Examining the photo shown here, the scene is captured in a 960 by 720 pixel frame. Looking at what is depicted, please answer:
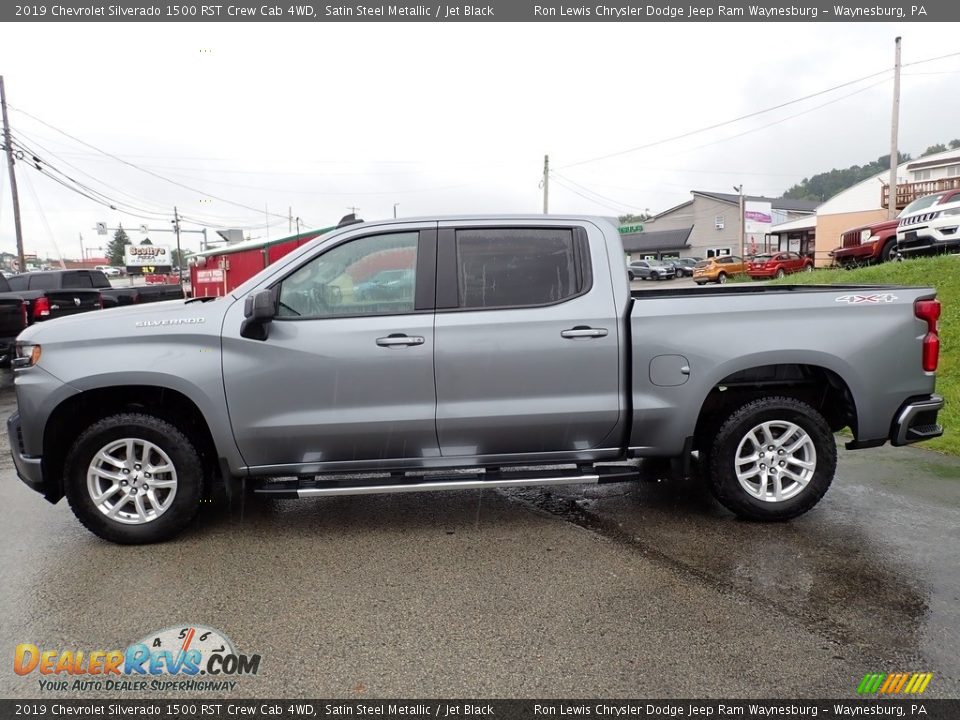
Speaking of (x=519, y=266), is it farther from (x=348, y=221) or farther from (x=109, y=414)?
(x=109, y=414)

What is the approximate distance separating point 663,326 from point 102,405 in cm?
351

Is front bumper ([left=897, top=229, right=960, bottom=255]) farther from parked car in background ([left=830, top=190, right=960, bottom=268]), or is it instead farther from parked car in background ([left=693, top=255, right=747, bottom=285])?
parked car in background ([left=693, top=255, right=747, bottom=285])

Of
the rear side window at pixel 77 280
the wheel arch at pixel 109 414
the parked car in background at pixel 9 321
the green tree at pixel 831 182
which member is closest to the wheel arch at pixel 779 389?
the wheel arch at pixel 109 414

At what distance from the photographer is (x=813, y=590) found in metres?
3.41

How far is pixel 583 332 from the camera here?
404 centimetres

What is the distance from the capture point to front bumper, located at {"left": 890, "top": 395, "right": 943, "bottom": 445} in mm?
4168

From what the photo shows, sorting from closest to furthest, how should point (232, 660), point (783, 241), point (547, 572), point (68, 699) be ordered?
1. point (68, 699)
2. point (232, 660)
3. point (547, 572)
4. point (783, 241)

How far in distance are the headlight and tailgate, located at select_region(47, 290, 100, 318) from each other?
969 cm

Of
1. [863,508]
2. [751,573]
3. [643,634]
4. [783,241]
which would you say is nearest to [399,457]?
[643,634]

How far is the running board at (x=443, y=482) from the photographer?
154 inches

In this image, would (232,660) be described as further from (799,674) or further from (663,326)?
(663,326)

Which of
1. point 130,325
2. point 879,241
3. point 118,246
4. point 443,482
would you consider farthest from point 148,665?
point 118,246

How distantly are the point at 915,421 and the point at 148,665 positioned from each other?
453 cm

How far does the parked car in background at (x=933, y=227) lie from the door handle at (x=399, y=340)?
1327cm
